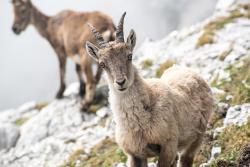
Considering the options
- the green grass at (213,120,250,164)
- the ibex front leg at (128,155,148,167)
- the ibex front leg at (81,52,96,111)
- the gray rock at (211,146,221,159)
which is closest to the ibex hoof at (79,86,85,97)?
the ibex front leg at (81,52,96,111)

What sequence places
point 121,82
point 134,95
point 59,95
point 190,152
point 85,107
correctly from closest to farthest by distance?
point 121,82 < point 134,95 < point 190,152 < point 85,107 < point 59,95

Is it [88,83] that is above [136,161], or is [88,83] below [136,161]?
below

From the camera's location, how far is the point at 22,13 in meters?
25.8

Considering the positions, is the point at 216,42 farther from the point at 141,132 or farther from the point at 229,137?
the point at 141,132

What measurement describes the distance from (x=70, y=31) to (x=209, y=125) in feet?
33.7

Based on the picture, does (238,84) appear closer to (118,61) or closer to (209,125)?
(209,125)

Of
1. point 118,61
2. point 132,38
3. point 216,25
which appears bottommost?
point 216,25

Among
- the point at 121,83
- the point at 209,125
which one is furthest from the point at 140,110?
the point at 209,125

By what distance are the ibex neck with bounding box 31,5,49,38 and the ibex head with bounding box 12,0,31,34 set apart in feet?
0.76

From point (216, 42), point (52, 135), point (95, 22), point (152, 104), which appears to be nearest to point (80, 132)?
point (52, 135)

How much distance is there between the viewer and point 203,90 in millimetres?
12125

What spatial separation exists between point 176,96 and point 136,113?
1.13m

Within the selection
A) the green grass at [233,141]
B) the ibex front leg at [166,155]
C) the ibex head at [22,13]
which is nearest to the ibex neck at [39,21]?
the ibex head at [22,13]

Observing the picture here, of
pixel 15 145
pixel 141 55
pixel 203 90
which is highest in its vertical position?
pixel 203 90
